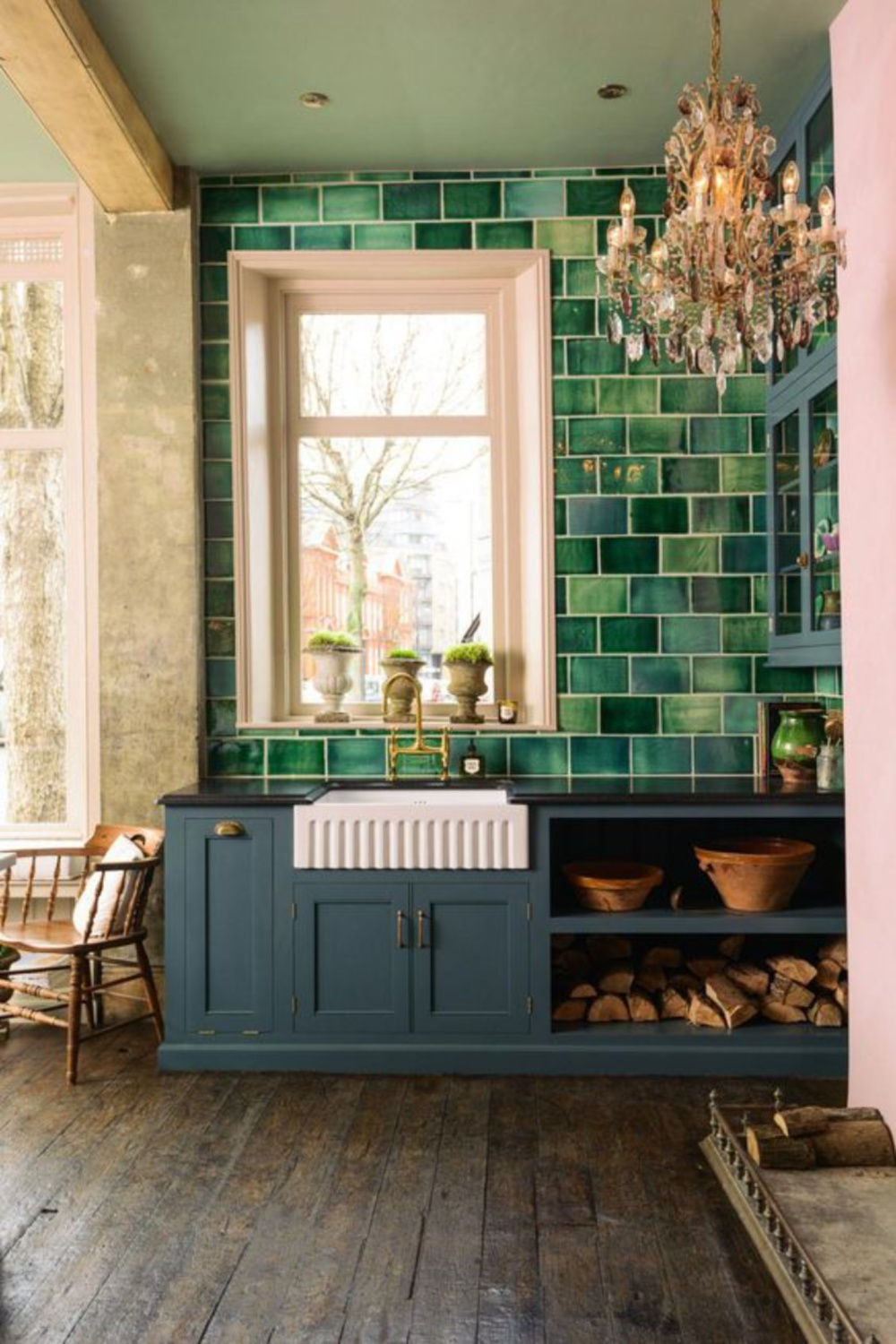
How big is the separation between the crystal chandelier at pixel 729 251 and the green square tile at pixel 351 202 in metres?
2.19

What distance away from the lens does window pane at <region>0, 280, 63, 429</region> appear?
4.81 metres

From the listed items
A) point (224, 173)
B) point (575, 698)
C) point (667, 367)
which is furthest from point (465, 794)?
point (224, 173)

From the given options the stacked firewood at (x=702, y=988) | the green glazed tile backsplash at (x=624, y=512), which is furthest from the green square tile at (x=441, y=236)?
the stacked firewood at (x=702, y=988)

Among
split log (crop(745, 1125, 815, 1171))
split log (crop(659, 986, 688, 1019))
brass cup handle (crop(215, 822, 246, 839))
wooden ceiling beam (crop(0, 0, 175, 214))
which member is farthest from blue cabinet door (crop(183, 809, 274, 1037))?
wooden ceiling beam (crop(0, 0, 175, 214))

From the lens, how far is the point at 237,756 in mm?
4617

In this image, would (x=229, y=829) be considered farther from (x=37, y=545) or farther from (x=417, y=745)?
(x=37, y=545)

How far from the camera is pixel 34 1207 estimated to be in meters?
2.93

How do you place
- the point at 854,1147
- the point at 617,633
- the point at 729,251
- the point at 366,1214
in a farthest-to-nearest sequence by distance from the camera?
the point at 617,633 < the point at 854,1147 < the point at 366,1214 < the point at 729,251

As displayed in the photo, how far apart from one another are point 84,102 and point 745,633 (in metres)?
3.01

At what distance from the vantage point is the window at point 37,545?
478 cm

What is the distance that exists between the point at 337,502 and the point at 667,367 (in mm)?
1446

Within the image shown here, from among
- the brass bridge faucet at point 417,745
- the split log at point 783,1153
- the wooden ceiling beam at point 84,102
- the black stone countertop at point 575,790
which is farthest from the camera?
the brass bridge faucet at point 417,745

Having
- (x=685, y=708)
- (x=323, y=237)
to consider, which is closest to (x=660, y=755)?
(x=685, y=708)

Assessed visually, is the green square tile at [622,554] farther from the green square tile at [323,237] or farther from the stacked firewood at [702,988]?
the green square tile at [323,237]
